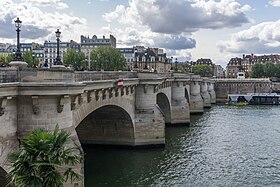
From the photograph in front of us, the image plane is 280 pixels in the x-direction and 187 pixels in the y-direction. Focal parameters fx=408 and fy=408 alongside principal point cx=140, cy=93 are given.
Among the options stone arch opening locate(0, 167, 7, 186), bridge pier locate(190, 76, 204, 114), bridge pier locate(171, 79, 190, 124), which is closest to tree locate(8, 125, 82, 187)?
stone arch opening locate(0, 167, 7, 186)

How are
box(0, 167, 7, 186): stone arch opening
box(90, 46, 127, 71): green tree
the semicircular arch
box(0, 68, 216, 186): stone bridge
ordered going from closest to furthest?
box(0, 167, 7, 186): stone arch opening → box(0, 68, 216, 186): stone bridge → the semicircular arch → box(90, 46, 127, 71): green tree

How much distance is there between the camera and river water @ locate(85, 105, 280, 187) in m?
29.6

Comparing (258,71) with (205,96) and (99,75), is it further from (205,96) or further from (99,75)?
(99,75)

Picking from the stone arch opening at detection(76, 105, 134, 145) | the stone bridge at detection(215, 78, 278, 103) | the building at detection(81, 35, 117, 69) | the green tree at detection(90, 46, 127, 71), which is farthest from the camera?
the building at detection(81, 35, 117, 69)

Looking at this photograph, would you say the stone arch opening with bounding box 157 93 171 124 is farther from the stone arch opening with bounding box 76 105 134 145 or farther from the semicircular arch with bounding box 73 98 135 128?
the stone arch opening with bounding box 76 105 134 145

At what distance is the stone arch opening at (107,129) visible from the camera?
39.4m

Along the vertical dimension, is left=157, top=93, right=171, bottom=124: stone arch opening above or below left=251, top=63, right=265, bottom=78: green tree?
below

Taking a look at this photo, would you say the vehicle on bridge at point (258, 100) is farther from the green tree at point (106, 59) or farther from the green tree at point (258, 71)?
the green tree at point (258, 71)

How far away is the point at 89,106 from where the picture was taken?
2828 cm

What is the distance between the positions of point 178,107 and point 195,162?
25.5 m

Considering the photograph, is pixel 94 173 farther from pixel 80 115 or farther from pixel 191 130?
pixel 191 130

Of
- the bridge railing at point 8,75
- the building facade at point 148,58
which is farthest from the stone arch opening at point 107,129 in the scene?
the building facade at point 148,58

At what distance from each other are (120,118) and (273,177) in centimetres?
1527

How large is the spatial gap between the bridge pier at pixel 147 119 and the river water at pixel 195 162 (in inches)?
45.1
